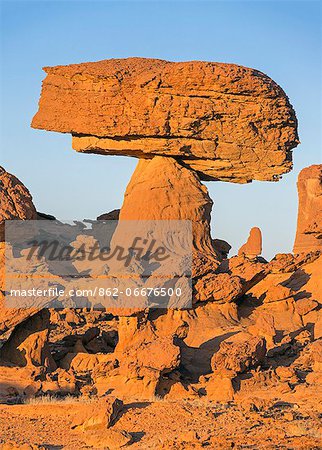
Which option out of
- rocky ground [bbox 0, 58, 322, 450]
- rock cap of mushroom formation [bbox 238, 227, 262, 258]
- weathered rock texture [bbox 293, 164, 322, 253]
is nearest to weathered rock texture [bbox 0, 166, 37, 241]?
rocky ground [bbox 0, 58, 322, 450]

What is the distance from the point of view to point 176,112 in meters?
23.9

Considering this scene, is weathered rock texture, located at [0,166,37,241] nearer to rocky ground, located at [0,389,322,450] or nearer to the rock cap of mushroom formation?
rocky ground, located at [0,389,322,450]

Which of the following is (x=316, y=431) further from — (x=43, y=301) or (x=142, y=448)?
(x=43, y=301)

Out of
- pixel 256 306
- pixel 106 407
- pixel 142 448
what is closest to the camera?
pixel 142 448

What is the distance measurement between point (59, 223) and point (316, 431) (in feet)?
41.0

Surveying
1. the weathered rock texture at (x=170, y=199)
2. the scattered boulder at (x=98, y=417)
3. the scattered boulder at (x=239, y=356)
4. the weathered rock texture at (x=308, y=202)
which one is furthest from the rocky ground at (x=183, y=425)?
the weathered rock texture at (x=308, y=202)

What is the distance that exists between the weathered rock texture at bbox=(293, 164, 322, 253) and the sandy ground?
16522 millimetres

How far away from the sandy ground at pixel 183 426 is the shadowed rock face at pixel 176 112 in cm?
1070

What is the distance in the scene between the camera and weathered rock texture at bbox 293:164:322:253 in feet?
102

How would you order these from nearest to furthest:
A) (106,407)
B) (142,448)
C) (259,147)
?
(142,448) < (106,407) < (259,147)

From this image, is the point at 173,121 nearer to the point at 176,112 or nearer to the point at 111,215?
the point at 176,112

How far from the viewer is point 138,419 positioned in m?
13.6

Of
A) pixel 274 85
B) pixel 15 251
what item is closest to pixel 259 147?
pixel 274 85

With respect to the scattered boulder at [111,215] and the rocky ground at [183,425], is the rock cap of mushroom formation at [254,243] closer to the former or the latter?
the scattered boulder at [111,215]
